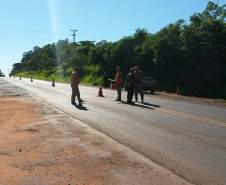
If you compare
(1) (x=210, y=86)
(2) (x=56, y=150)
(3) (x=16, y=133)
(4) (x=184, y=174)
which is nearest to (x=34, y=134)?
(3) (x=16, y=133)

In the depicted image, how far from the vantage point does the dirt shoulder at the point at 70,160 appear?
26.7 ft

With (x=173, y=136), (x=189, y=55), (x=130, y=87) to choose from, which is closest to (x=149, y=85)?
(x=189, y=55)

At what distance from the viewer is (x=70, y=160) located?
9.78 meters

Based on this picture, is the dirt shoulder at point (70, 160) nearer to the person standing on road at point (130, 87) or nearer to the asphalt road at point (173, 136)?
the asphalt road at point (173, 136)

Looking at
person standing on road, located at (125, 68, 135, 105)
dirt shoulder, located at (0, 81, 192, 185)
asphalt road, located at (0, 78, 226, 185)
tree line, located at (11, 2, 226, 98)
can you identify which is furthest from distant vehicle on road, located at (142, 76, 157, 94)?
dirt shoulder, located at (0, 81, 192, 185)

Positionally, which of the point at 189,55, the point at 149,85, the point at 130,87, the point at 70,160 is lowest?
the point at 70,160

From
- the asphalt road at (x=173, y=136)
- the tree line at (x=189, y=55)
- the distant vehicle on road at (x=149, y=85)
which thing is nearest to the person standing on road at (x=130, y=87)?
the asphalt road at (x=173, y=136)

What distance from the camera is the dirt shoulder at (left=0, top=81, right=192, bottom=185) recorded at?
815cm

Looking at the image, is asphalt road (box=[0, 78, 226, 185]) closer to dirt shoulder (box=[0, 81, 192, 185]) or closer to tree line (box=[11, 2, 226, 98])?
dirt shoulder (box=[0, 81, 192, 185])

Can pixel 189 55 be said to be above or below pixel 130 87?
above

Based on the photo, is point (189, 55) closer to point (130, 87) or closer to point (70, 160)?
point (130, 87)

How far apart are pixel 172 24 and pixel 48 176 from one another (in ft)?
150

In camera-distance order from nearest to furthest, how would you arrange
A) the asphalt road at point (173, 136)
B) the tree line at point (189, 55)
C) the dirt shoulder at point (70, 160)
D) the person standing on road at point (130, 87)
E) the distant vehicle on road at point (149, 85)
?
the dirt shoulder at point (70, 160), the asphalt road at point (173, 136), the person standing on road at point (130, 87), the distant vehicle on road at point (149, 85), the tree line at point (189, 55)

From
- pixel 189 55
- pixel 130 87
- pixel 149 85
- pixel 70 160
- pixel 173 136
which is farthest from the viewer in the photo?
pixel 189 55
